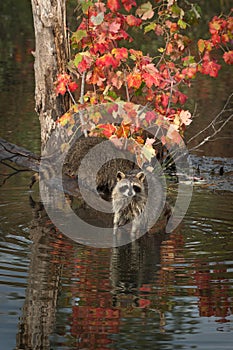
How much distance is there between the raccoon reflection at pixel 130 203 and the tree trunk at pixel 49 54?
2.83m

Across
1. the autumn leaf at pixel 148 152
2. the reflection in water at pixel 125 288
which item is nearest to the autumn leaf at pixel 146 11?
the autumn leaf at pixel 148 152

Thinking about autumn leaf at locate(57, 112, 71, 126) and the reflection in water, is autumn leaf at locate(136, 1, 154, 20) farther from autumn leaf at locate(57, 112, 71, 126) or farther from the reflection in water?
the reflection in water

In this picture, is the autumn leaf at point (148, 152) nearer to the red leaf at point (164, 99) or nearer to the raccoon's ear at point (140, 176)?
the raccoon's ear at point (140, 176)

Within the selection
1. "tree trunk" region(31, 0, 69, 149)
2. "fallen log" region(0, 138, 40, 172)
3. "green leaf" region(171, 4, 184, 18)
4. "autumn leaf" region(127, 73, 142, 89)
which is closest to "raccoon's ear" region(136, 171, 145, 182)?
"autumn leaf" region(127, 73, 142, 89)

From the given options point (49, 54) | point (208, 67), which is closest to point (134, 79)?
point (208, 67)

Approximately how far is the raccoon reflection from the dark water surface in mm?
404

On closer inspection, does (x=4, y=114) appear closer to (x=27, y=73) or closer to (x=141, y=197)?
(x=27, y=73)

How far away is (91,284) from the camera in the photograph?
8.28 meters

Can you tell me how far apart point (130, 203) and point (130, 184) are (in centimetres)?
31

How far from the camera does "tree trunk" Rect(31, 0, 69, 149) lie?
12727 mm

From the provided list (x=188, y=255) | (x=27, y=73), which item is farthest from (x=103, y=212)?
(x=27, y=73)

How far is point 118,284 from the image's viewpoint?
8336 millimetres

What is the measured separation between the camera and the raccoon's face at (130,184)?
10.5m

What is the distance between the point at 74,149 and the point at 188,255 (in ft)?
15.0
